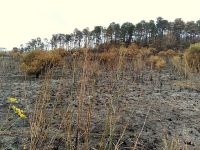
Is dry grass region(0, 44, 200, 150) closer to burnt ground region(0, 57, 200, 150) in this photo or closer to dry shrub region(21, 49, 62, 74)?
burnt ground region(0, 57, 200, 150)

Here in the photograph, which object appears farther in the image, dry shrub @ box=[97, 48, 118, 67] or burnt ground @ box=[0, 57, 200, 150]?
dry shrub @ box=[97, 48, 118, 67]

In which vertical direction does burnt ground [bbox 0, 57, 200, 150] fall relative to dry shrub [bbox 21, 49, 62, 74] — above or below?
below

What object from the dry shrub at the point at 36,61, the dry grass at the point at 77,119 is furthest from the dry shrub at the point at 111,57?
the dry shrub at the point at 36,61

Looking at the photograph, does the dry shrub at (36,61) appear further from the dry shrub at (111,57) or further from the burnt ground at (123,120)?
the burnt ground at (123,120)

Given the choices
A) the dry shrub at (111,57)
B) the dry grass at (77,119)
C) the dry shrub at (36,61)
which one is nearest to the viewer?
the dry grass at (77,119)

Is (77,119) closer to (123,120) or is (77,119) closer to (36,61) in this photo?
(123,120)

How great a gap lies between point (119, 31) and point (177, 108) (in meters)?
42.5

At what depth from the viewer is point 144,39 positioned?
51875mm

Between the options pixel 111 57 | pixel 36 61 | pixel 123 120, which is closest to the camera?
pixel 123 120

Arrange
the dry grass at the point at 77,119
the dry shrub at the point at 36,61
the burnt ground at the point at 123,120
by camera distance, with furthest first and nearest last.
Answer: the dry shrub at the point at 36,61 → the burnt ground at the point at 123,120 → the dry grass at the point at 77,119

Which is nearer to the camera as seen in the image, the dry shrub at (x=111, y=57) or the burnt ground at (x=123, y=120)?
the burnt ground at (x=123, y=120)

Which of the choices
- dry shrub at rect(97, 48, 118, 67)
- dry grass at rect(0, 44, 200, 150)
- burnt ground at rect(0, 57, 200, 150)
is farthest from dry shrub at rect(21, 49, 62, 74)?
dry grass at rect(0, 44, 200, 150)

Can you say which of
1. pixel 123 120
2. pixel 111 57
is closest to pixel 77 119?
pixel 123 120

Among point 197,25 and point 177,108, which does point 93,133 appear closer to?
point 177,108
